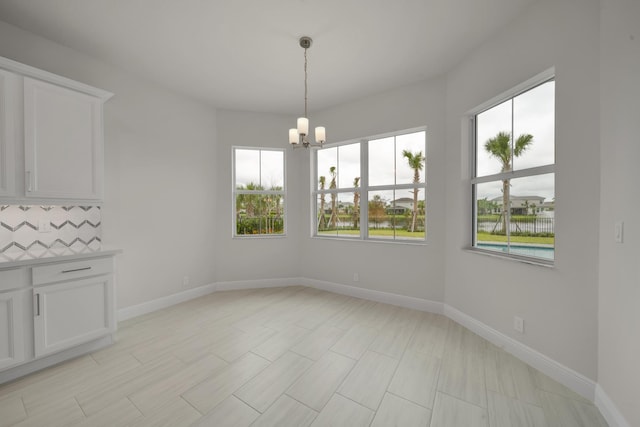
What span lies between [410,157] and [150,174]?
3.42 metres

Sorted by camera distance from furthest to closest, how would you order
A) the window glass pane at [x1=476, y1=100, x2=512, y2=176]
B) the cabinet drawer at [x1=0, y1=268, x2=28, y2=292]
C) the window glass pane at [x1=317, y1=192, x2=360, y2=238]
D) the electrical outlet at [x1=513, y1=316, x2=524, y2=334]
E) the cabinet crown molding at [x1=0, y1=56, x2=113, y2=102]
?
the window glass pane at [x1=317, y1=192, x2=360, y2=238], the window glass pane at [x1=476, y1=100, x2=512, y2=176], the electrical outlet at [x1=513, y1=316, x2=524, y2=334], the cabinet crown molding at [x1=0, y1=56, x2=113, y2=102], the cabinet drawer at [x1=0, y1=268, x2=28, y2=292]

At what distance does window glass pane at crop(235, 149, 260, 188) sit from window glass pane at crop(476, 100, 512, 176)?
315cm

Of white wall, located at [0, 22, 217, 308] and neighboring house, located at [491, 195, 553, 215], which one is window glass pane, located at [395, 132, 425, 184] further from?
white wall, located at [0, 22, 217, 308]

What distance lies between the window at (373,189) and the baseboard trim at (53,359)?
114 inches

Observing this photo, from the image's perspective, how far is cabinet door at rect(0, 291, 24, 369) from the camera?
1849 mm

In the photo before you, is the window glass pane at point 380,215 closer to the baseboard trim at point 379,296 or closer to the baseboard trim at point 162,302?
the baseboard trim at point 379,296

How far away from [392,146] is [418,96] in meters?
0.69

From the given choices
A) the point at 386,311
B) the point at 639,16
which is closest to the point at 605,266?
the point at 639,16

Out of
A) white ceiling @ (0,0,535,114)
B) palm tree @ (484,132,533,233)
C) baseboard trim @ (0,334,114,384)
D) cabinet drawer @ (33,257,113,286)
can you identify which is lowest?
baseboard trim @ (0,334,114,384)

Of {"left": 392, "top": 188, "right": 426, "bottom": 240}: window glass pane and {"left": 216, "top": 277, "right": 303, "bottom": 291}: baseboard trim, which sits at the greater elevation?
{"left": 392, "top": 188, "right": 426, "bottom": 240}: window glass pane

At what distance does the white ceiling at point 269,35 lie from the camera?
2074 mm

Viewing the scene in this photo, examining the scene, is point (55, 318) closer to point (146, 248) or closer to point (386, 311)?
point (146, 248)

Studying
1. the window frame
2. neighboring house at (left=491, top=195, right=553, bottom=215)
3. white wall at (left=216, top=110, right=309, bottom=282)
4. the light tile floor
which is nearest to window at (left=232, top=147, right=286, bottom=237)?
white wall at (left=216, top=110, right=309, bottom=282)

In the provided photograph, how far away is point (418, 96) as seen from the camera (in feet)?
10.7
